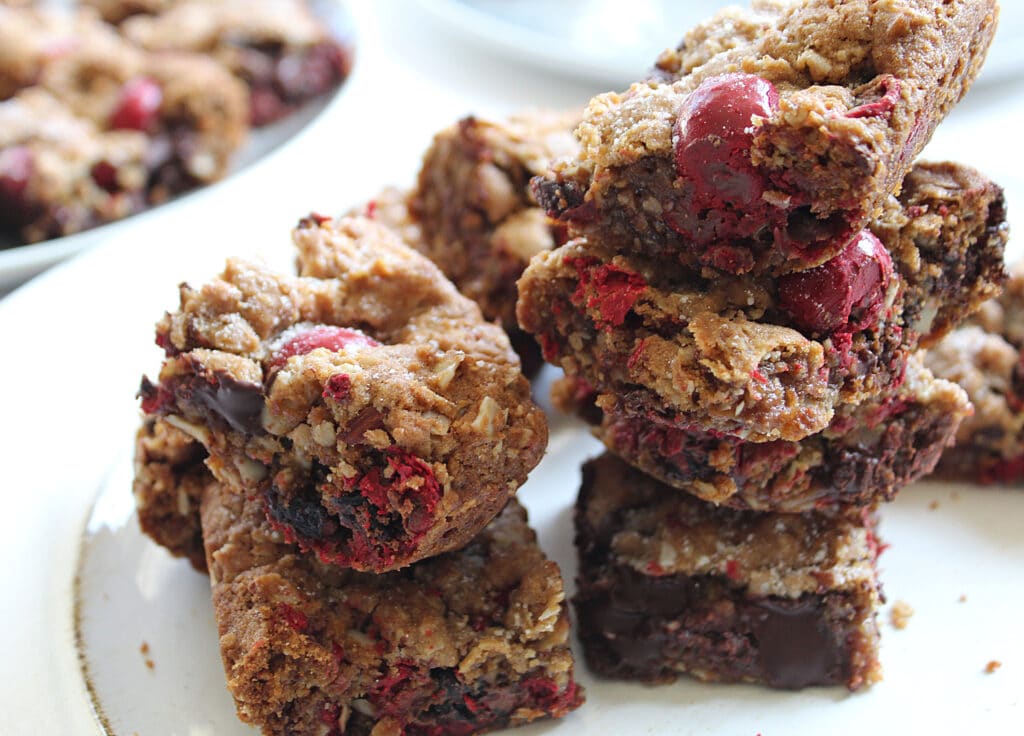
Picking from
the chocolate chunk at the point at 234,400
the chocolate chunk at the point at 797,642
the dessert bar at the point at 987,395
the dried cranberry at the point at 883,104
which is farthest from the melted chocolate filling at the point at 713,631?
the dried cranberry at the point at 883,104

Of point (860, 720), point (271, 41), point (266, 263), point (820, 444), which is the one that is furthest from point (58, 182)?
point (860, 720)

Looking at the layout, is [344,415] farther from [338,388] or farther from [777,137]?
[777,137]

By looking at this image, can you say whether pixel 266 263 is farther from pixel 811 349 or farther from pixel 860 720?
pixel 860 720

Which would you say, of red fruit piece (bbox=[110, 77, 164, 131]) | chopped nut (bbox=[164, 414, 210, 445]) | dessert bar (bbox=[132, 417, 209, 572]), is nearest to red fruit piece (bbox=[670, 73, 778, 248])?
chopped nut (bbox=[164, 414, 210, 445])

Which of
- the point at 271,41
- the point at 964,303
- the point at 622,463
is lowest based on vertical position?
the point at 271,41

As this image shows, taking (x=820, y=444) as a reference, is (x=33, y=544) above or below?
below

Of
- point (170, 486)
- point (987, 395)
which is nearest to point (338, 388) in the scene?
point (170, 486)
